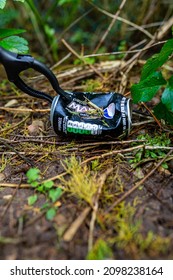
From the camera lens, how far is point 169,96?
1.11 meters

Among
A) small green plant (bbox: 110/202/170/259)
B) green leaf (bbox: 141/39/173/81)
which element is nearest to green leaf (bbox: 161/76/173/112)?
green leaf (bbox: 141/39/173/81)

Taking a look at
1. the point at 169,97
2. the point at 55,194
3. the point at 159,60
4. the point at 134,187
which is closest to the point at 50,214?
the point at 55,194

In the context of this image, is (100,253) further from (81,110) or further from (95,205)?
(81,110)

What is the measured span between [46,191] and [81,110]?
368 millimetres

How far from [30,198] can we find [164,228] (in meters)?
0.44

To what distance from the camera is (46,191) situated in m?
1.03

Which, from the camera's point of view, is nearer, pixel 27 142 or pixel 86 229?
pixel 86 229

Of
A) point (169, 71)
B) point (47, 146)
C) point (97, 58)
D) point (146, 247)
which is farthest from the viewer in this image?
point (97, 58)

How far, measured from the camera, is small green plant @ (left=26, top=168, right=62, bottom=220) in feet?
3.11

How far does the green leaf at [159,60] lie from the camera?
113cm

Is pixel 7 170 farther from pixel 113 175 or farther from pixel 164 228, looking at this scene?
pixel 164 228

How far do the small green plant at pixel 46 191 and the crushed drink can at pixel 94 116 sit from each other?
231 mm

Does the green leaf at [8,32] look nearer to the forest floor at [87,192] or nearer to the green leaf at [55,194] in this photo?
the forest floor at [87,192]
